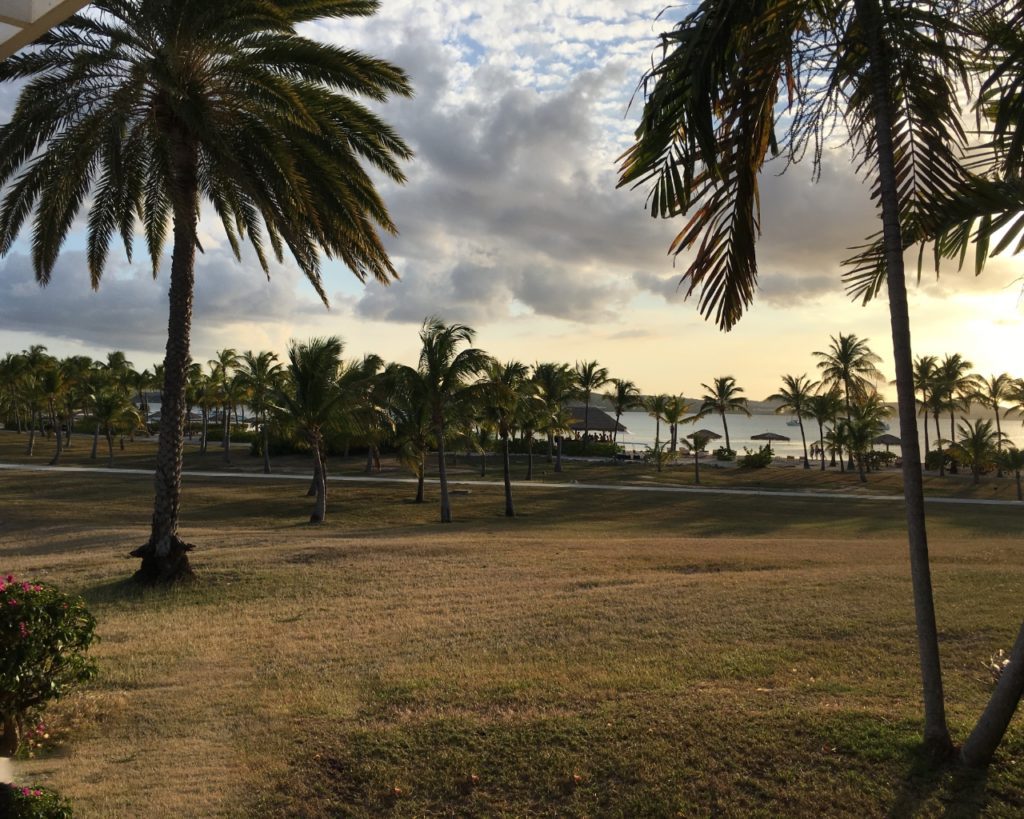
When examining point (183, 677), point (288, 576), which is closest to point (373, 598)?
point (288, 576)

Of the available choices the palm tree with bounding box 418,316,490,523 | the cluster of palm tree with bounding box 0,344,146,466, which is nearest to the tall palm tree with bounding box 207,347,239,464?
the cluster of palm tree with bounding box 0,344,146,466

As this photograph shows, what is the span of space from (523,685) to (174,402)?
9.60 metres

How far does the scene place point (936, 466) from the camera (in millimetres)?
55594

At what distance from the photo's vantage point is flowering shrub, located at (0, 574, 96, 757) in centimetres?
597

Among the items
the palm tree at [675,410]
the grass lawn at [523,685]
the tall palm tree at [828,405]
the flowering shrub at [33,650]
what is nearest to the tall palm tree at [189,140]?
the grass lawn at [523,685]

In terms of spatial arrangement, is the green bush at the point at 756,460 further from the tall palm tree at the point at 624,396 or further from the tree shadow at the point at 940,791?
the tree shadow at the point at 940,791

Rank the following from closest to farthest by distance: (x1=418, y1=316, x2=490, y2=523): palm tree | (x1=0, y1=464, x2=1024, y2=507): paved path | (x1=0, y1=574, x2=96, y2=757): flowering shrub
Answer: (x1=0, y1=574, x2=96, y2=757): flowering shrub < (x1=418, y1=316, x2=490, y2=523): palm tree < (x1=0, y1=464, x2=1024, y2=507): paved path

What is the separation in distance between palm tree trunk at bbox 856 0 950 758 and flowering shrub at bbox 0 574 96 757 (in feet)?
22.7

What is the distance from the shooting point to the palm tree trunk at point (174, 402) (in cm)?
1355

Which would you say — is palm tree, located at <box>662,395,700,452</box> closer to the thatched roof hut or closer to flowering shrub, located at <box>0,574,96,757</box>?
the thatched roof hut

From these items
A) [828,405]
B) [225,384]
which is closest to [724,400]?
[828,405]

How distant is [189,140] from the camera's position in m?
13.2

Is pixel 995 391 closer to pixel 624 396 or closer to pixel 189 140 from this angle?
pixel 624 396

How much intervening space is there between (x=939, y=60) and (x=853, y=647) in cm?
626
